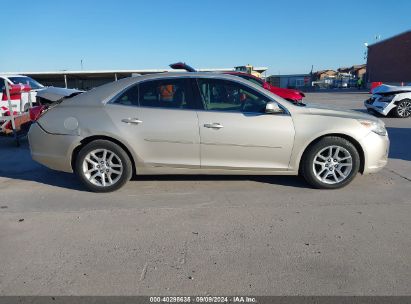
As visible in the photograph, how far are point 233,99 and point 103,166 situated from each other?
1.92 meters

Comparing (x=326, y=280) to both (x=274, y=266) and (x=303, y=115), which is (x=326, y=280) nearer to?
(x=274, y=266)

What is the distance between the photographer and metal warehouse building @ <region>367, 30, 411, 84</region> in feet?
156

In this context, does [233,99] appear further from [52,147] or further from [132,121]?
[52,147]

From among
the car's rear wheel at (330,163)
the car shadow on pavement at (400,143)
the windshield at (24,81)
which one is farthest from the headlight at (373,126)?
the windshield at (24,81)

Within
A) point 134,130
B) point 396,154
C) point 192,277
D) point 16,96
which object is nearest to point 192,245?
point 192,277

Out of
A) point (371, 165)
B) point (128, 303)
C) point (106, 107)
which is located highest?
point (106, 107)

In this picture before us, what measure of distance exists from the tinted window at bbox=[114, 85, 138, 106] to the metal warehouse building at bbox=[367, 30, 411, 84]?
163 feet

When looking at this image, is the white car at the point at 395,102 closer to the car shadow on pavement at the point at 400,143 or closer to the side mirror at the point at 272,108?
the car shadow on pavement at the point at 400,143

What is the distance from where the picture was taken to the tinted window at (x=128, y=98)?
4.79 metres

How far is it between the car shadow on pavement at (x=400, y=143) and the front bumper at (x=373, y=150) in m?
2.13

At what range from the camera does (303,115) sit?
4.66 m

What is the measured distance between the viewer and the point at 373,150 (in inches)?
184

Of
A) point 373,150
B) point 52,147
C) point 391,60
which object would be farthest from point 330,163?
point 391,60

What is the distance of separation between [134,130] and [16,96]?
6062 mm
